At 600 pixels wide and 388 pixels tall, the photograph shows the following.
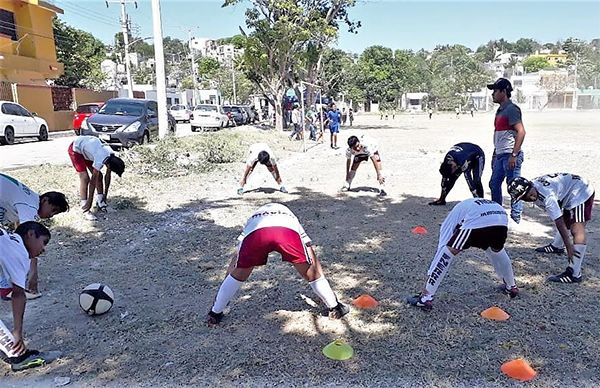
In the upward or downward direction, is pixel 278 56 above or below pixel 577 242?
above

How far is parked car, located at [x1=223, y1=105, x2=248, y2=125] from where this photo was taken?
37322mm

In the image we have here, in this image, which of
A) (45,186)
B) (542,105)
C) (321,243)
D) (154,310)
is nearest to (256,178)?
(45,186)


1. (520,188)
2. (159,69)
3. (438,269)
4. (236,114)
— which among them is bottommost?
(438,269)

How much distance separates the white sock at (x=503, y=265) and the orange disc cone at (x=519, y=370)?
3.86 feet

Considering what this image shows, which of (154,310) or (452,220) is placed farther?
(154,310)

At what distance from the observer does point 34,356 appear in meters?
3.84

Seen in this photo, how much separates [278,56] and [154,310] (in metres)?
24.4

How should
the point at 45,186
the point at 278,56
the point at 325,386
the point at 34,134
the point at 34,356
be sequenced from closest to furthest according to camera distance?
1. the point at 325,386
2. the point at 34,356
3. the point at 45,186
4. the point at 34,134
5. the point at 278,56

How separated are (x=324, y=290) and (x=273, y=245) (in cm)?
66

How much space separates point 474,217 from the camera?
168 inches

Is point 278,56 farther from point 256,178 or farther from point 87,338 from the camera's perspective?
point 87,338

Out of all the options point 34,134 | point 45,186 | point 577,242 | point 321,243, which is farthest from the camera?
point 34,134

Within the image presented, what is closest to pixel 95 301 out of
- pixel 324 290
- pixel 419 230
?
pixel 324 290

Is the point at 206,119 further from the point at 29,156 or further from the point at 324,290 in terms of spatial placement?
the point at 324,290
